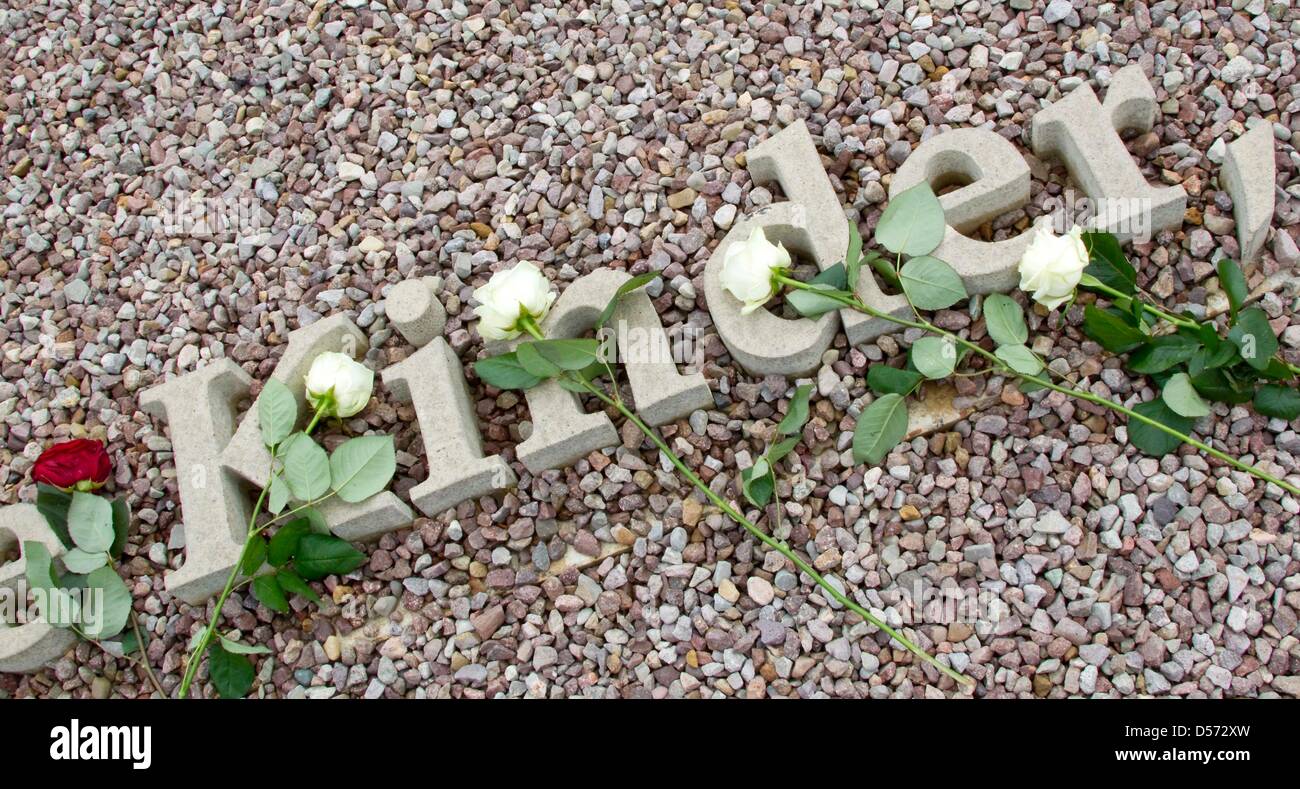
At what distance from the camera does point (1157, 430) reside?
190 cm

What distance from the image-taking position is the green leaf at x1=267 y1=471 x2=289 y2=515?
6.68 feet

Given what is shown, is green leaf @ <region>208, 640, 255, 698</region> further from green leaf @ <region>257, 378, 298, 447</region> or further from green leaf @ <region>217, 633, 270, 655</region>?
green leaf @ <region>257, 378, 298, 447</region>

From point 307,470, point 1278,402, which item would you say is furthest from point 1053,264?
point 307,470

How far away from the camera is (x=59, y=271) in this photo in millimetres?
2543

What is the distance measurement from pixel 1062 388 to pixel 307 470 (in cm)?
143

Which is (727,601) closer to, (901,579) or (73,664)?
(901,579)

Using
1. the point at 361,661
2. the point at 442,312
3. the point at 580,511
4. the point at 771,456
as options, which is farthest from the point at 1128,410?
the point at 361,661

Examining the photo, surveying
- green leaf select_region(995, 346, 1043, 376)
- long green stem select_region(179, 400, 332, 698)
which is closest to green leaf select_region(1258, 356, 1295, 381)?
green leaf select_region(995, 346, 1043, 376)

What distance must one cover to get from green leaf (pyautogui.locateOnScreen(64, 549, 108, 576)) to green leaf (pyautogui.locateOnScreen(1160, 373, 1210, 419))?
2073mm

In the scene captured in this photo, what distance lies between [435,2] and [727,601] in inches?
66.6

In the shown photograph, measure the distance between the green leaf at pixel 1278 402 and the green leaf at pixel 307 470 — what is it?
68.5 inches

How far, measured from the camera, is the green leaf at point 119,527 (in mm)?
2156

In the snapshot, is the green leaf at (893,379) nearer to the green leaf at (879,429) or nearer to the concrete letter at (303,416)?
the green leaf at (879,429)

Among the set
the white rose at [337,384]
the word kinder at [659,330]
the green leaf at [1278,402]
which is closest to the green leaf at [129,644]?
the word kinder at [659,330]
